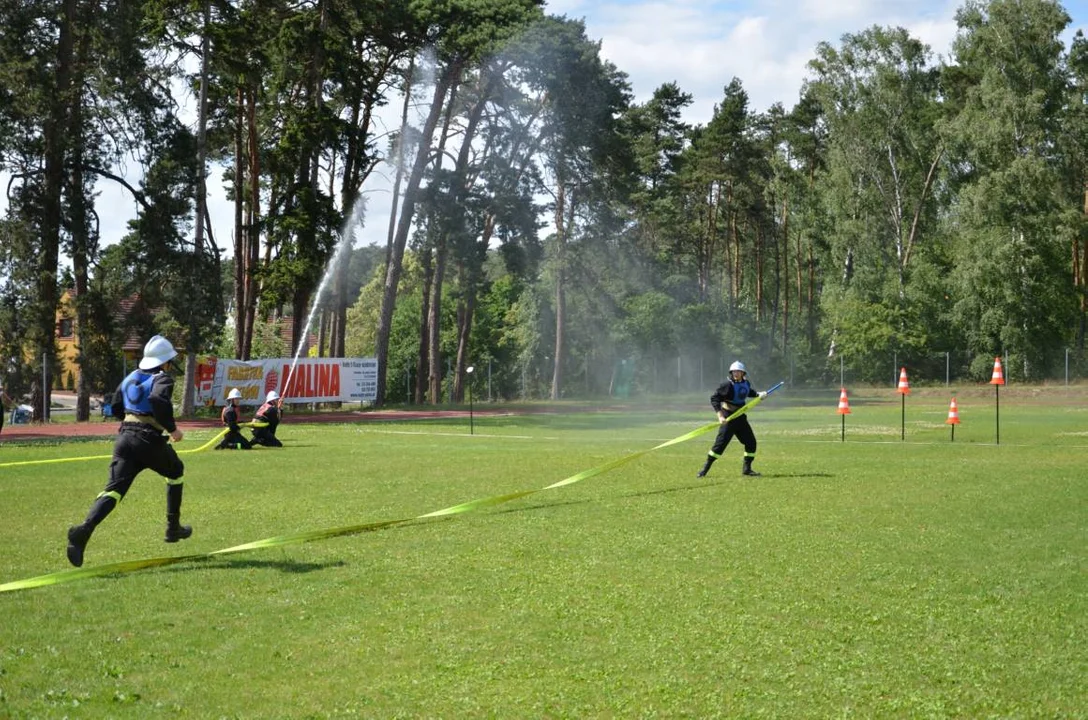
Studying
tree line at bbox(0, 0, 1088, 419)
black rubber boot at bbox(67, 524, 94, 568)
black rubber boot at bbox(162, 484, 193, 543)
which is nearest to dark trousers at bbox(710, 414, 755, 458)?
black rubber boot at bbox(162, 484, 193, 543)

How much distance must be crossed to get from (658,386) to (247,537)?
62.0 m

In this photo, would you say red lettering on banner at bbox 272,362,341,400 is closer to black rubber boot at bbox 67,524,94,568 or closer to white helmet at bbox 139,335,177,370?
white helmet at bbox 139,335,177,370

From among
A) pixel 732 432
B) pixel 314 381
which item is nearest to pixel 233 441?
pixel 732 432

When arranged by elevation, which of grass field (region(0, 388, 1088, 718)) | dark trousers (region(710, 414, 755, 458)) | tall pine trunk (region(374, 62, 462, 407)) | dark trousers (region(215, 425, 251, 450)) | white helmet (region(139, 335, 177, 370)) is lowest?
grass field (region(0, 388, 1088, 718))

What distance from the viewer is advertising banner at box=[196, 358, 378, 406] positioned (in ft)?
149

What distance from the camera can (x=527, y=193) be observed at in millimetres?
55125

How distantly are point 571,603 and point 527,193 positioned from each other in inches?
1870

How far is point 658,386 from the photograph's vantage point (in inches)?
2886

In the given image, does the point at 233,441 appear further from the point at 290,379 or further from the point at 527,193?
the point at 527,193

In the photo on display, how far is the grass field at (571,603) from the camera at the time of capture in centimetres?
649

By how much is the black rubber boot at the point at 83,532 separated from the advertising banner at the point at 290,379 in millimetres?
35740

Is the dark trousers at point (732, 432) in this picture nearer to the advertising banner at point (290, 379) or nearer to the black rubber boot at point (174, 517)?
the black rubber boot at point (174, 517)

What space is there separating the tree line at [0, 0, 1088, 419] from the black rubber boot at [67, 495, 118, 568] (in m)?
32.3

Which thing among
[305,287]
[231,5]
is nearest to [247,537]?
[305,287]
